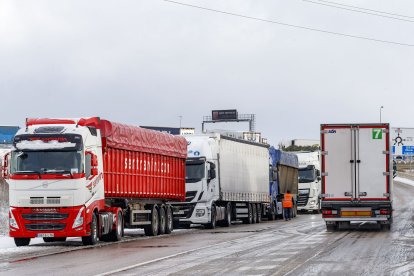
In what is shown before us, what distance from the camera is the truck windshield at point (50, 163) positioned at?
2578cm

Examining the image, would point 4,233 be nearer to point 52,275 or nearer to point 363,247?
point 363,247

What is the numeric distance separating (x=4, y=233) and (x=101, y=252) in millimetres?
11541

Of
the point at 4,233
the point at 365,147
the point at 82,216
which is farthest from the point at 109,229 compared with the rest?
the point at 365,147

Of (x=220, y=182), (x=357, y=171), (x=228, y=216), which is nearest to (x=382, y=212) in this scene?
(x=357, y=171)

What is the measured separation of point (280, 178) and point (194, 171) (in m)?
15.3

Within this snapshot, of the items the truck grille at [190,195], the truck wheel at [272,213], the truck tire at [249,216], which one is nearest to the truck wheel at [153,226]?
the truck grille at [190,195]

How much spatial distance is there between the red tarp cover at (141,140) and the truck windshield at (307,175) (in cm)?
2540

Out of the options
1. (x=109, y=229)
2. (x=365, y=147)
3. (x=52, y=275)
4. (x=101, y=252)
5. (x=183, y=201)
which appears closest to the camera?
(x=52, y=275)

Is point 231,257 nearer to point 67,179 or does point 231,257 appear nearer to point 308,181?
point 67,179

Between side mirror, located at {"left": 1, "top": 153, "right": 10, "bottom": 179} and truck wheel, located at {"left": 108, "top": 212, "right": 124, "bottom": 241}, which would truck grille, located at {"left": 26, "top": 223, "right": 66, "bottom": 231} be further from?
truck wheel, located at {"left": 108, "top": 212, "right": 124, "bottom": 241}

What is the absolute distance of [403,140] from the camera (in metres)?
64.6

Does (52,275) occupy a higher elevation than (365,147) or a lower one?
lower

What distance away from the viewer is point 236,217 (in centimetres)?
4253

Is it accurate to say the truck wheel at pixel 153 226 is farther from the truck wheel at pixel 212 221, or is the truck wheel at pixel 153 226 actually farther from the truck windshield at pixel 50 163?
the truck windshield at pixel 50 163
